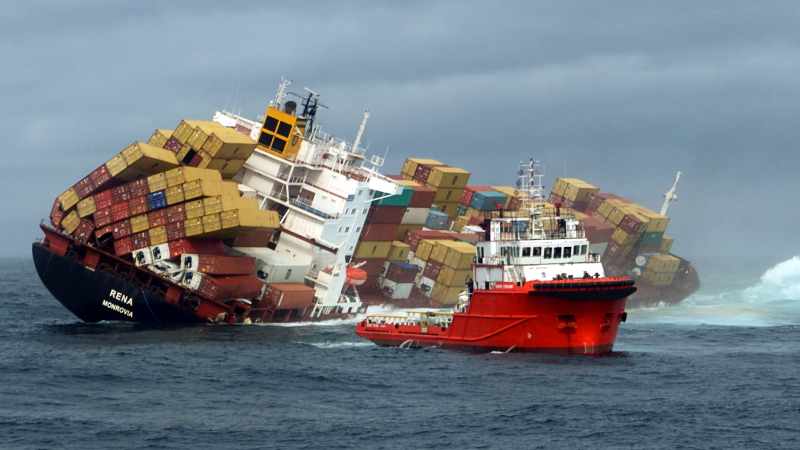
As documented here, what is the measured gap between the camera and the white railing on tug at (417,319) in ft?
234

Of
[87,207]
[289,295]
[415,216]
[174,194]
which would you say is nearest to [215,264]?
[174,194]

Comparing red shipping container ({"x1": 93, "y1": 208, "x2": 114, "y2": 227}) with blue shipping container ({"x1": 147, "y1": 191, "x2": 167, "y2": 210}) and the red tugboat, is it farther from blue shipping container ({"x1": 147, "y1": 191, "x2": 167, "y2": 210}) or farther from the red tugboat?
the red tugboat

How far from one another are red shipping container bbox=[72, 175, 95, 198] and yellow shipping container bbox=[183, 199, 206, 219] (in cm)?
625

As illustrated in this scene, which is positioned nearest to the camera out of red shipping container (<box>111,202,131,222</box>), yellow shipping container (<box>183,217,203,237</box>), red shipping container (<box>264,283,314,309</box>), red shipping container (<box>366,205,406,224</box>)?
yellow shipping container (<box>183,217,203,237</box>)

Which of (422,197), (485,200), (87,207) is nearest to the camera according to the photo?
(87,207)

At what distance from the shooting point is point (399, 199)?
96250 mm

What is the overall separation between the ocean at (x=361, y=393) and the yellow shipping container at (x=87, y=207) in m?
6.30

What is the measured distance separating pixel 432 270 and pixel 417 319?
29824 mm

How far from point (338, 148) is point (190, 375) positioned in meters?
33.6

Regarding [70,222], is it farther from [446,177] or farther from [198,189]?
[446,177]

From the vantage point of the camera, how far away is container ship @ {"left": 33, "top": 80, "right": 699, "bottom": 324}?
76.2m

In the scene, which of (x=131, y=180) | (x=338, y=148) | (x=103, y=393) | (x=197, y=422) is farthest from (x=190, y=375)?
(x=338, y=148)

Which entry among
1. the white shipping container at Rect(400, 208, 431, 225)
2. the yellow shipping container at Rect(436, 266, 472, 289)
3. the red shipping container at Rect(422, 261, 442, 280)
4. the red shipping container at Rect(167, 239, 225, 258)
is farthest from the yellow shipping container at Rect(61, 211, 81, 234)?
the red shipping container at Rect(422, 261, 442, 280)

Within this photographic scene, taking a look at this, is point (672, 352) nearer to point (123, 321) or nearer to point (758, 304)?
point (123, 321)
